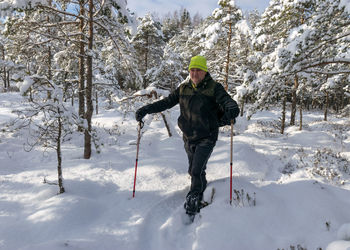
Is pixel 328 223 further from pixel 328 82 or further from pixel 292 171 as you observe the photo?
pixel 328 82

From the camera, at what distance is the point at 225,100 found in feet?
10.8

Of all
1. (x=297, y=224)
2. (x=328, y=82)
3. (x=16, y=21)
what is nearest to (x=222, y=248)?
(x=297, y=224)

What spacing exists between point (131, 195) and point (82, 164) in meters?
2.43

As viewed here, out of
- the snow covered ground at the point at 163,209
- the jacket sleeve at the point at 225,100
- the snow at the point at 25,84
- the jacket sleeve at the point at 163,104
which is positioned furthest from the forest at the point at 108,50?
the jacket sleeve at the point at 225,100

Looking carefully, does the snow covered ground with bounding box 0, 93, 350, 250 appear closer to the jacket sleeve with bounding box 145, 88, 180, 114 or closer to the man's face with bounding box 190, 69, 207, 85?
the jacket sleeve with bounding box 145, 88, 180, 114

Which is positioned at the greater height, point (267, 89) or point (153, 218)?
point (267, 89)

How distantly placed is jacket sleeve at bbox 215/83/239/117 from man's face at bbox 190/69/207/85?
324 mm

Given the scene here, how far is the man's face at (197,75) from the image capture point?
3.48m

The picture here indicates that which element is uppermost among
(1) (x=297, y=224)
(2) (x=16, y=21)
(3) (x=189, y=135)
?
(2) (x=16, y=21)

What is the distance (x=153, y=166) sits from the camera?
18.7 feet

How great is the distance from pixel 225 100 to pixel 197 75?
2.25ft

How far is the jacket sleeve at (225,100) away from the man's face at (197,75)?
0.32 m

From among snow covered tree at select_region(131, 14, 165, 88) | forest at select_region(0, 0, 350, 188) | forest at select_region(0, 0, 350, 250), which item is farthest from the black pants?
Answer: snow covered tree at select_region(131, 14, 165, 88)

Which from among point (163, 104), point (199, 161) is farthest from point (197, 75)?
point (199, 161)
